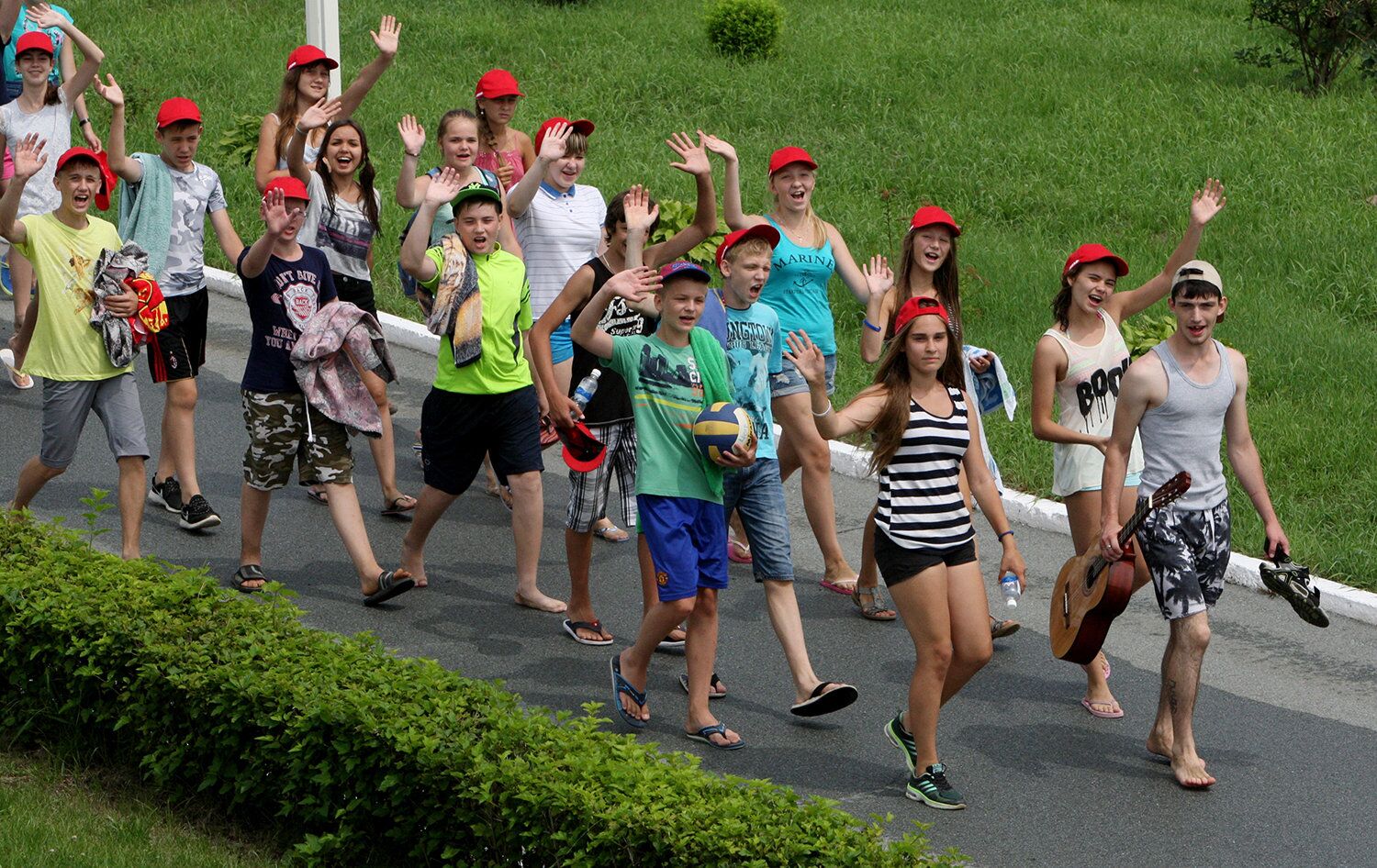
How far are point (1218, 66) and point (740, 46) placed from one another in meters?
5.52

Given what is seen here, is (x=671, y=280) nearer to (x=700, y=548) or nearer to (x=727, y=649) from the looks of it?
(x=700, y=548)

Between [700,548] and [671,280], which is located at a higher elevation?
[671,280]

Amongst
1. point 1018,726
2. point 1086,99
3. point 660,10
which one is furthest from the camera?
point 660,10

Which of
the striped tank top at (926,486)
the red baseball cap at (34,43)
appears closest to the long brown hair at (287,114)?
the red baseball cap at (34,43)

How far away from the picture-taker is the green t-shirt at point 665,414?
21.8ft

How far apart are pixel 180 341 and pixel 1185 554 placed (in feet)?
17.1

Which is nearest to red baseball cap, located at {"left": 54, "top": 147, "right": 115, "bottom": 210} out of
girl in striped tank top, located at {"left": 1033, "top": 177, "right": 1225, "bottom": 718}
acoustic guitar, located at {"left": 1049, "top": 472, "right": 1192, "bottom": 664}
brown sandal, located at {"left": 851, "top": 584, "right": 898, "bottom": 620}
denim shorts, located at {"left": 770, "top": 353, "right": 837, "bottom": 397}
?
denim shorts, located at {"left": 770, "top": 353, "right": 837, "bottom": 397}

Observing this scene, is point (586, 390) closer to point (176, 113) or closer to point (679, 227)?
point (176, 113)

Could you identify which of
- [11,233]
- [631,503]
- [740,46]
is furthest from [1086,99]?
[11,233]

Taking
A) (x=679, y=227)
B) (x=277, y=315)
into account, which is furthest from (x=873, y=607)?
(x=679, y=227)

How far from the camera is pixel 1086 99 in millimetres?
17859

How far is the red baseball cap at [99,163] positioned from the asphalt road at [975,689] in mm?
1668

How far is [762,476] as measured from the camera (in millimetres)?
7031

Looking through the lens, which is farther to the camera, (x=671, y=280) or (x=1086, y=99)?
(x=1086, y=99)
